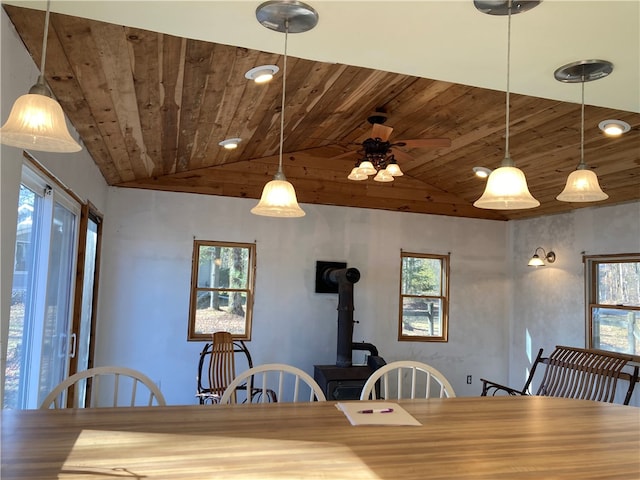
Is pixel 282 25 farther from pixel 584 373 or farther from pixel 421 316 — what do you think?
pixel 421 316

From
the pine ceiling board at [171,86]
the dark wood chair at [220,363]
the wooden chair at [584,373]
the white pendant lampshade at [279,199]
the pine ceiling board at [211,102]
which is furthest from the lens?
the dark wood chair at [220,363]

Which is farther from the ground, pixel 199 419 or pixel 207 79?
pixel 207 79

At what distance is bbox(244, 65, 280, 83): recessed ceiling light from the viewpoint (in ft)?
8.94

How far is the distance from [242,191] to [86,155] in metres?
2.04

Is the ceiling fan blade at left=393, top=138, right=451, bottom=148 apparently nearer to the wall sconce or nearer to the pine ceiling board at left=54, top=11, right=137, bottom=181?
the pine ceiling board at left=54, top=11, right=137, bottom=181

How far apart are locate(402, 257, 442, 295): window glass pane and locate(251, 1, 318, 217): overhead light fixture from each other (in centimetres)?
436

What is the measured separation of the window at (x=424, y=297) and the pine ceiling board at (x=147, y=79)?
3479 mm

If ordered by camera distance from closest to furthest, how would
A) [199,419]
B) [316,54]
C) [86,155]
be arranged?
[199,419]
[316,54]
[86,155]

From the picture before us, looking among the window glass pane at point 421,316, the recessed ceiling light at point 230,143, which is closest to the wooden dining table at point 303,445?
the recessed ceiling light at point 230,143

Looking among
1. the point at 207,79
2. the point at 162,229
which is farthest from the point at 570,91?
the point at 162,229

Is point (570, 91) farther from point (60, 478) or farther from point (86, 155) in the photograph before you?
point (86, 155)

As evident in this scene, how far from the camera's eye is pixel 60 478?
3.76ft

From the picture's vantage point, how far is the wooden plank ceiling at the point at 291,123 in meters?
2.44

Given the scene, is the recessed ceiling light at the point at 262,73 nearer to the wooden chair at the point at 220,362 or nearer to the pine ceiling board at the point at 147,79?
the pine ceiling board at the point at 147,79
